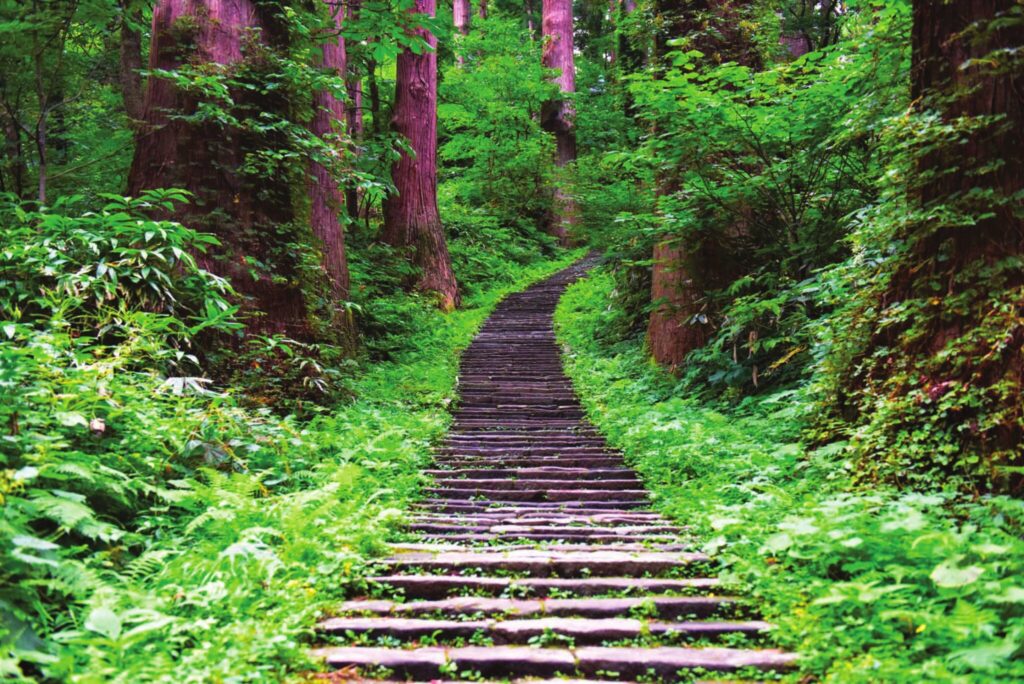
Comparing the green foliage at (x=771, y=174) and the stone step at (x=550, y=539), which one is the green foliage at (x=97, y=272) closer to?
the stone step at (x=550, y=539)

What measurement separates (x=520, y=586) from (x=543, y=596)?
137 mm

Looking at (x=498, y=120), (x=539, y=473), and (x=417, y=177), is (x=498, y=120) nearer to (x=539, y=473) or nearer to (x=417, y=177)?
(x=417, y=177)

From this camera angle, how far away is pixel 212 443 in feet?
14.2

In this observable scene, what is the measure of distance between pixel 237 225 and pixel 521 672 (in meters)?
5.64

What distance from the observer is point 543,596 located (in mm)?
3533

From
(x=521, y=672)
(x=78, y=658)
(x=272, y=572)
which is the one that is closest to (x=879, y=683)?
(x=521, y=672)

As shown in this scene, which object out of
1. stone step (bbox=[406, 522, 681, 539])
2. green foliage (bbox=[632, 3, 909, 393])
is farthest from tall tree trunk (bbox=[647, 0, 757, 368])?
stone step (bbox=[406, 522, 681, 539])

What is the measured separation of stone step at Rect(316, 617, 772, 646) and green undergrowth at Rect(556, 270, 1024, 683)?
0.31 m

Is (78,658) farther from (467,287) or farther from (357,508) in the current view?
(467,287)

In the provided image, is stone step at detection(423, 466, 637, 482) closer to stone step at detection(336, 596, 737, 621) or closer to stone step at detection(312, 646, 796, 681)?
stone step at detection(336, 596, 737, 621)

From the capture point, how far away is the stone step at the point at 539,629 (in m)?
3.07

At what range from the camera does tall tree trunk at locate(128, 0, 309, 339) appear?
661 centimetres

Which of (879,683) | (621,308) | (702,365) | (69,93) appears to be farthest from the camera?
(621,308)

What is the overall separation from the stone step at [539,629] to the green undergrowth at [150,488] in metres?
0.29
